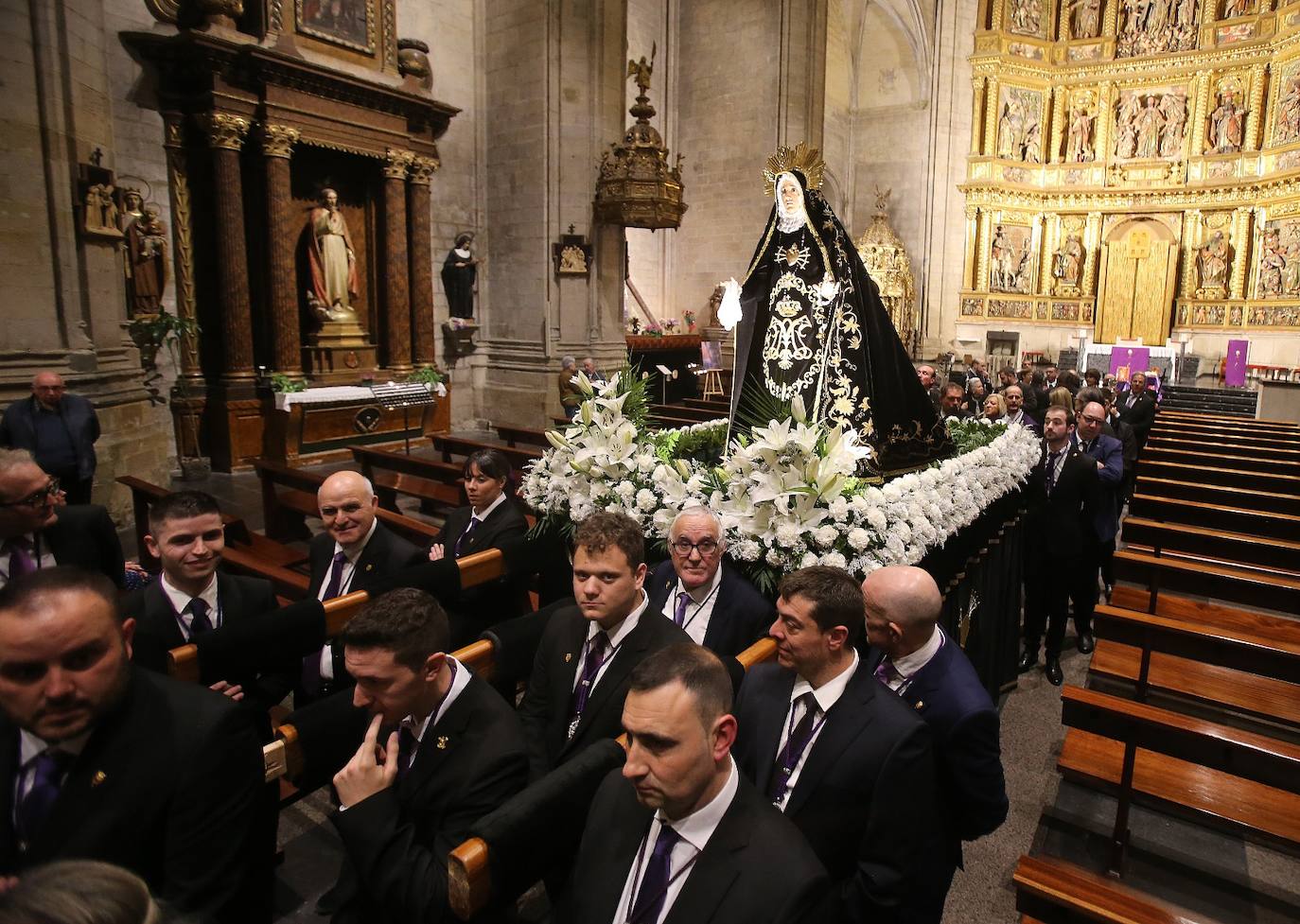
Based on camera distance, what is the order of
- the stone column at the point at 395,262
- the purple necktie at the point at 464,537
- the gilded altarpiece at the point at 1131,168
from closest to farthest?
the purple necktie at the point at 464,537 < the stone column at the point at 395,262 < the gilded altarpiece at the point at 1131,168

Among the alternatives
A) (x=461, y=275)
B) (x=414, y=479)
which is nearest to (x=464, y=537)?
(x=414, y=479)

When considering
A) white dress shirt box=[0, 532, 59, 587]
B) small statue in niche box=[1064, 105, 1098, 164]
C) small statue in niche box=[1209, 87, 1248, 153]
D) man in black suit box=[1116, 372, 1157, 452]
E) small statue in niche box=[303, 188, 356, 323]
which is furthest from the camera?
small statue in niche box=[1064, 105, 1098, 164]

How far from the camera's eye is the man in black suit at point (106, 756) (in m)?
1.62

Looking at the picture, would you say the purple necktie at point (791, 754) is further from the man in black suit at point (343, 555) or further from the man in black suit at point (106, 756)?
the man in black suit at point (343, 555)

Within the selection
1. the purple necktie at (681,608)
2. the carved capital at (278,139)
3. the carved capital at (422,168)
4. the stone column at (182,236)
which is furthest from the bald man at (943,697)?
the carved capital at (422,168)

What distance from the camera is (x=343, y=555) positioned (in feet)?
12.0

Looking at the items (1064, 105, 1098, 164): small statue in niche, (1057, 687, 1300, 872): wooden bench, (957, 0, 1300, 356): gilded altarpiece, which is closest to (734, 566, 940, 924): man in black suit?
(1057, 687, 1300, 872): wooden bench

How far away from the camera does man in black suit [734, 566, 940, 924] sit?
6.74 ft

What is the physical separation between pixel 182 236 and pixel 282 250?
115 cm

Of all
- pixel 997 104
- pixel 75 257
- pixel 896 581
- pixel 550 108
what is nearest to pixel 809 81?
pixel 550 108

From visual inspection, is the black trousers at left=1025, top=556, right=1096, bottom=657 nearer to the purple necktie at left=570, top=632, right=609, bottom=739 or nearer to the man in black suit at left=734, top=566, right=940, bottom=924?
the man in black suit at left=734, top=566, right=940, bottom=924

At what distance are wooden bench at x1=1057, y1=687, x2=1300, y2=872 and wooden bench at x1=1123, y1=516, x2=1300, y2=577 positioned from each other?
2.28 metres

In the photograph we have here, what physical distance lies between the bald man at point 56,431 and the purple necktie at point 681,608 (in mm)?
5291

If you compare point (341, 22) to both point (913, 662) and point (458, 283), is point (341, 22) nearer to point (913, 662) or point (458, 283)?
point (458, 283)
